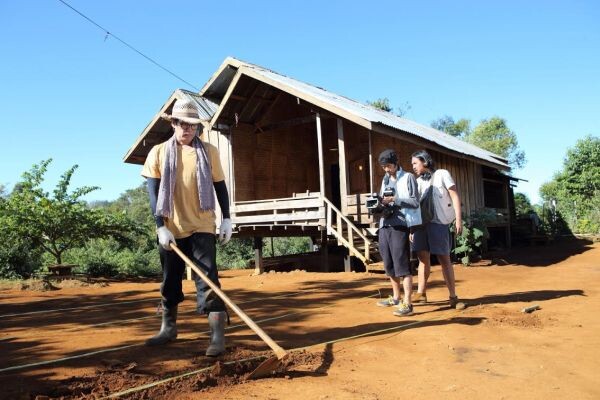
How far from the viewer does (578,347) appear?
379cm

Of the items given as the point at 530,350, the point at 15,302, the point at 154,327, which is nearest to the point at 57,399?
the point at 154,327

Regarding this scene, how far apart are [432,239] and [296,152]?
10.4m

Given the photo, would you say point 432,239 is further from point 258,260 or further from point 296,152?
point 296,152

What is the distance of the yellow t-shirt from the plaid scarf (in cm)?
5

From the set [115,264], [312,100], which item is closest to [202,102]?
[312,100]

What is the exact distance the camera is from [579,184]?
87.8ft

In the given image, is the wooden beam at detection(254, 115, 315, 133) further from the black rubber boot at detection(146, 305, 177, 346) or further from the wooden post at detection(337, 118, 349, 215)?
the black rubber boot at detection(146, 305, 177, 346)

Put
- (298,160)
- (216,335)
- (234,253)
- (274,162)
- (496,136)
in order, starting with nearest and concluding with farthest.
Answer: (216,335) → (274,162) → (298,160) → (234,253) → (496,136)

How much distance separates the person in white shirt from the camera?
545cm

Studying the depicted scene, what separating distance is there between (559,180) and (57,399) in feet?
103

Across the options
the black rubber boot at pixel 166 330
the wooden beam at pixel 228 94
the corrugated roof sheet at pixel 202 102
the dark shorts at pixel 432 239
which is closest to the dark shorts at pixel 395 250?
the dark shorts at pixel 432 239

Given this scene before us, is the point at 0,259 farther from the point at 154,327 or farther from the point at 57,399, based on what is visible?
the point at 57,399

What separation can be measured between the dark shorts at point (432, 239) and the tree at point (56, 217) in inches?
454

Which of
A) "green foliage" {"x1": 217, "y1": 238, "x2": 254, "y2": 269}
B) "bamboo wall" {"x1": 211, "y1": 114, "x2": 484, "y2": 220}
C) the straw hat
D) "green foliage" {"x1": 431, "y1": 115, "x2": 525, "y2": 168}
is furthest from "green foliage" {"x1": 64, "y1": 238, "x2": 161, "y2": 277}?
"green foliage" {"x1": 431, "y1": 115, "x2": 525, "y2": 168}
